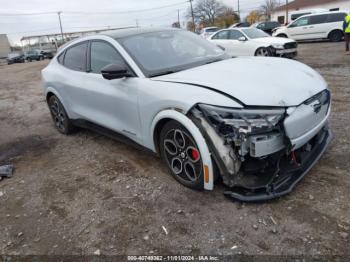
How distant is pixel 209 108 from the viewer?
2.67m

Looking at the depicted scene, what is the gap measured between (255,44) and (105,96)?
916cm

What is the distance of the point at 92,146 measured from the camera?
475cm

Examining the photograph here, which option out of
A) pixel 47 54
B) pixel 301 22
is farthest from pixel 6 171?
pixel 47 54

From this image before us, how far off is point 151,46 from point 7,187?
8.13ft

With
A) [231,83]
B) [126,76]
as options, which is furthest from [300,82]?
[126,76]

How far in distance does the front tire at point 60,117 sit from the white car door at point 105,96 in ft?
1.69

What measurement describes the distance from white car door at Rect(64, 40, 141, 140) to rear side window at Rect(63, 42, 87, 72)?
0.15 meters

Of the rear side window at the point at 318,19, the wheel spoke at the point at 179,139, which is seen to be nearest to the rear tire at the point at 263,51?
the rear side window at the point at 318,19

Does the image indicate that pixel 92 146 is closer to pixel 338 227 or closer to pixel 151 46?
pixel 151 46

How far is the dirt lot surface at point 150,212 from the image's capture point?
2438mm

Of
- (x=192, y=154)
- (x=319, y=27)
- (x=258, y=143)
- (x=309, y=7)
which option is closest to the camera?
(x=258, y=143)

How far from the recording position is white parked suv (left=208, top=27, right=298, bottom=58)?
453 inches

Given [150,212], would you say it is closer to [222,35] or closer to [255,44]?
[255,44]

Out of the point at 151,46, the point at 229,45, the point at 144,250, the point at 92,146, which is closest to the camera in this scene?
the point at 144,250
